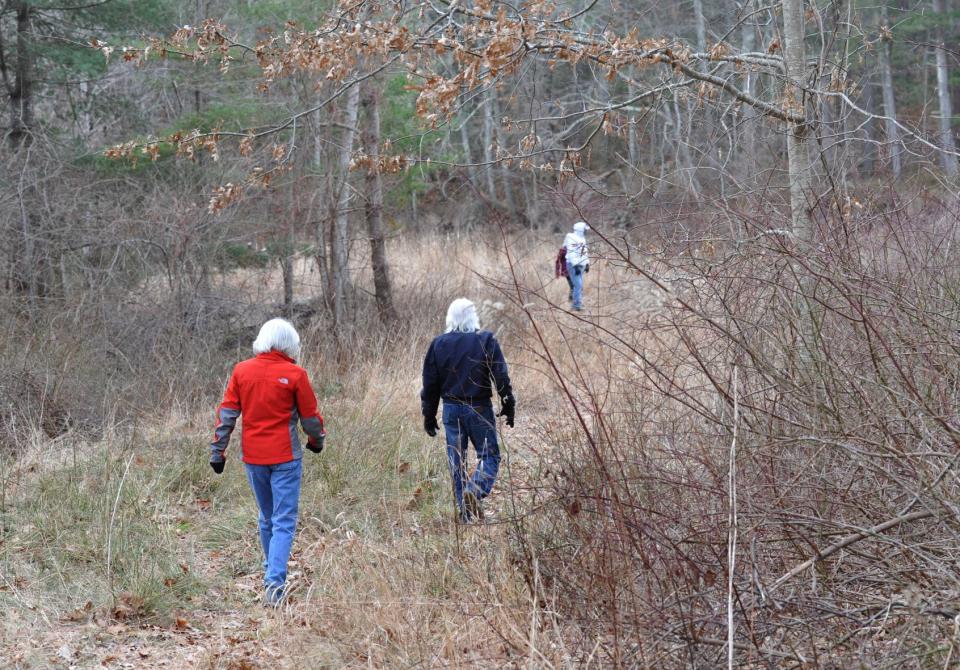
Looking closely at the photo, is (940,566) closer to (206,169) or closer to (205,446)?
(205,446)

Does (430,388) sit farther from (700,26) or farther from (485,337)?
(700,26)

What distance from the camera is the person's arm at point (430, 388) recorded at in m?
7.43

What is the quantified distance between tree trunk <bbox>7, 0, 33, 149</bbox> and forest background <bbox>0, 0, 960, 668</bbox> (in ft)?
0.13

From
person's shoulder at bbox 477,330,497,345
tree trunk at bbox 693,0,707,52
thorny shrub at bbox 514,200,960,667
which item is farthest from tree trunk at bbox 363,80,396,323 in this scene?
thorny shrub at bbox 514,200,960,667

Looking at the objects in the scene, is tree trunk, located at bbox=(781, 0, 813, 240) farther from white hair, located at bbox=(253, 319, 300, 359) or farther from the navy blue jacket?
white hair, located at bbox=(253, 319, 300, 359)

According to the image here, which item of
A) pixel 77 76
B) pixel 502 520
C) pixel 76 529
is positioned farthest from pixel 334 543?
pixel 77 76

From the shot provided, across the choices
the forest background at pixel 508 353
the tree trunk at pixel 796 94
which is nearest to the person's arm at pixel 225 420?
the forest background at pixel 508 353

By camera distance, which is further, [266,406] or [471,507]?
[266,406]

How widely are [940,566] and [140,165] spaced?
1346 centimetres

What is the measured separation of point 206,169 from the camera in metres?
14.8

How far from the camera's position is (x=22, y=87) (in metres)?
15.0

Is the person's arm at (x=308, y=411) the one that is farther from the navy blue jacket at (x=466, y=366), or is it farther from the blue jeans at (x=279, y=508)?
the navy blue jacket at (x=466, y=366)

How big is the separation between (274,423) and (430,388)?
1558 mm

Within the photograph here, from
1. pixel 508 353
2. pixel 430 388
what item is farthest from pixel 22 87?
pixel 430 388
